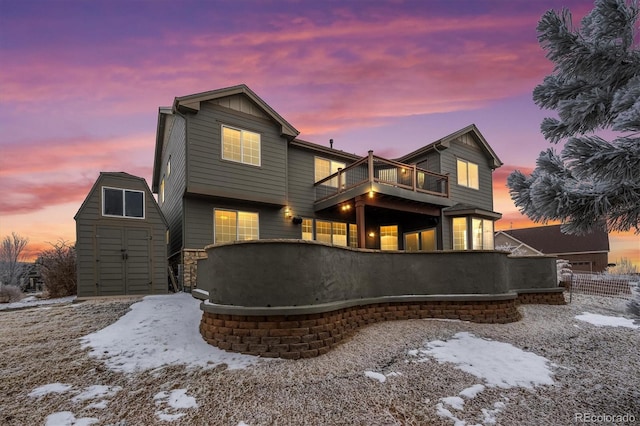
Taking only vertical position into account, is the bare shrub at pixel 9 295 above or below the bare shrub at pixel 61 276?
below

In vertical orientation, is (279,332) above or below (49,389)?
above

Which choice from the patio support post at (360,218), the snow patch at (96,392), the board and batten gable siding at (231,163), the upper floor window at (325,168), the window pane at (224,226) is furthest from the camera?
the upper floor window at (325,168)

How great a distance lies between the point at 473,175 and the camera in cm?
1509

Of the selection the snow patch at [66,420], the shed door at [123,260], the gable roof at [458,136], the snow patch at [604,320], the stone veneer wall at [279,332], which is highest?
the gable roof at [458,136]

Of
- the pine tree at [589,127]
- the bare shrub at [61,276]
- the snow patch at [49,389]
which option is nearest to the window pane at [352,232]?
the bare shrub at [61,276]

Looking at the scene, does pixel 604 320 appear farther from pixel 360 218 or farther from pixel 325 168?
pixel 325 168

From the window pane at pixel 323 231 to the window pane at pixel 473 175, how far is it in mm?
7532

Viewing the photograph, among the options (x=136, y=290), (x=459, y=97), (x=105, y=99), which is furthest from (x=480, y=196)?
(x=105, y=99)

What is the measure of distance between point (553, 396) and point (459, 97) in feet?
31.9

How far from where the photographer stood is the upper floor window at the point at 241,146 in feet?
35.3

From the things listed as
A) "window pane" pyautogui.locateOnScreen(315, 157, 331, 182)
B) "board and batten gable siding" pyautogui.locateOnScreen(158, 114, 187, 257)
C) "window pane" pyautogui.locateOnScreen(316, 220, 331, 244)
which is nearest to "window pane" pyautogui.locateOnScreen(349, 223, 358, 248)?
"window pane" pyautogui.locateOnScreen(316, 220, 331, 244)

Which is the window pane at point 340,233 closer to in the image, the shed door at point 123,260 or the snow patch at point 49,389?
the shed door at point 123,260

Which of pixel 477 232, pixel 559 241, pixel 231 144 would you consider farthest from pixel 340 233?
pixel 559 241

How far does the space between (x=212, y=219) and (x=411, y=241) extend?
9058 mm
